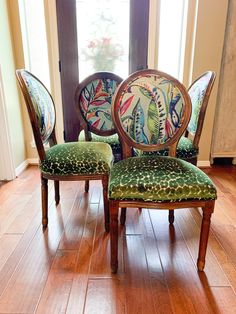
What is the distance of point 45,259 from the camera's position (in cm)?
136

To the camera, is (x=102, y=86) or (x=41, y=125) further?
(x=102, y=86)

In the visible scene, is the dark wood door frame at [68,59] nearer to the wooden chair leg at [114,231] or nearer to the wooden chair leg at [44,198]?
the wooden chair leg at [44,198]

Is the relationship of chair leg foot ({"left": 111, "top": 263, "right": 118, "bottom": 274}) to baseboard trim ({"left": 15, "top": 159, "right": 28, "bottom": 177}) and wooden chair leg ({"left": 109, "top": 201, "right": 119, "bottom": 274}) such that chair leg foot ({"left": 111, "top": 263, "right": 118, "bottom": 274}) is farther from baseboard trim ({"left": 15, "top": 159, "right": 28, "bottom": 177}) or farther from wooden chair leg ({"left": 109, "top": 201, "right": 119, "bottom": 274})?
baseboard trim ({"left": 15, "top": 159, "right": 28, "bottom": 177})

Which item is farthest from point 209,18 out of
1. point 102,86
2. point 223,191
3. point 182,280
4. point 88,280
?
point 88,280

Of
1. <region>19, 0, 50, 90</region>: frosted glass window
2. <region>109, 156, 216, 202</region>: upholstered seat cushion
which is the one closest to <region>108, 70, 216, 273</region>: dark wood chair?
<region>109, 156, 216, 202</region>: upholstered seat cushion

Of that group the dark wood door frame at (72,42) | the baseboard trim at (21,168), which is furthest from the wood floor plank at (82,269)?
the dark wood door frame at (72,42)

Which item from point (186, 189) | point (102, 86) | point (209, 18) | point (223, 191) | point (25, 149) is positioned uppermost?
point (209, 18)

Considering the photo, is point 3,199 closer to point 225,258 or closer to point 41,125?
point 41,125

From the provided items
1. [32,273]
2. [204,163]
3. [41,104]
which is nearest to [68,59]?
[41,104]

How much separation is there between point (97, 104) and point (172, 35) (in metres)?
1.36

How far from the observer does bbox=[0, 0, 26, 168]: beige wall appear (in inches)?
88.3

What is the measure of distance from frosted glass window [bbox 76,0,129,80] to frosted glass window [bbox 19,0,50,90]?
1.21ft

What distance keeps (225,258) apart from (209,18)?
7.09ft

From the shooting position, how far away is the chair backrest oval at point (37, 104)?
1.37 metres
